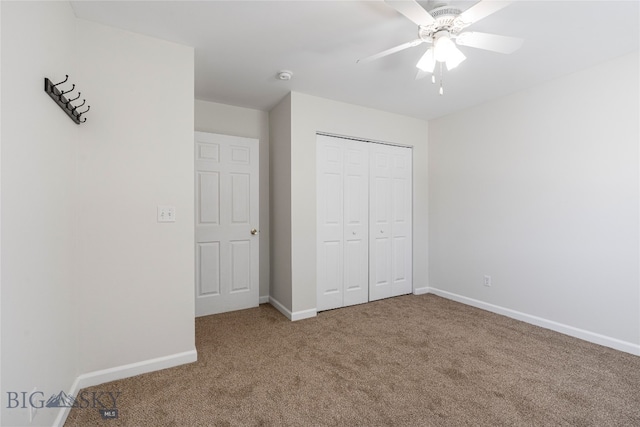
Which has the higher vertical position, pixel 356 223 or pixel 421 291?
pixel 356 223

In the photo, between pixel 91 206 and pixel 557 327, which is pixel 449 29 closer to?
pixel 91 206

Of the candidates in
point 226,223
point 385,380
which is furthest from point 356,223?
point 385,380

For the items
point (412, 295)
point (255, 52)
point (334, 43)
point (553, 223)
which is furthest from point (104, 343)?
point (553, 223)

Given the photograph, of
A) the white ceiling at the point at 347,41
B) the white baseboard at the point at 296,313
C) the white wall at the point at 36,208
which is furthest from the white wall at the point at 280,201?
the white wall at the point at 36,208

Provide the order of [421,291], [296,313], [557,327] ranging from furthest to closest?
[421,291] → [296,313] → [557,327]

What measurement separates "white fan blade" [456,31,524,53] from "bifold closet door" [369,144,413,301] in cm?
190

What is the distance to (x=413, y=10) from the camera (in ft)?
4.82

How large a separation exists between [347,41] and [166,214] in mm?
1836

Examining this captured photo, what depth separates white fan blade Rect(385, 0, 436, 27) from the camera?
1.41 metres

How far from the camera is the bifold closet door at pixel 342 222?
10.6ft

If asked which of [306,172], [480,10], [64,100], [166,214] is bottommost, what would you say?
[166,214]

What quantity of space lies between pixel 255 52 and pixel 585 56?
267cm

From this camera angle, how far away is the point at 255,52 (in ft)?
7.27

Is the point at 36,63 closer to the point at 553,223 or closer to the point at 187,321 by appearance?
the point at 187,321
